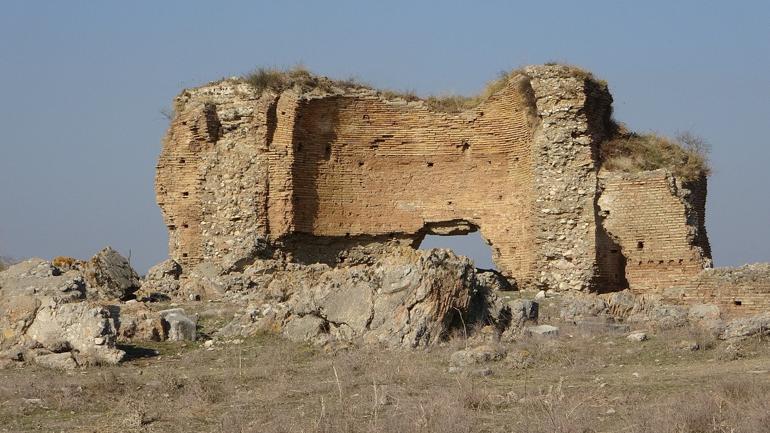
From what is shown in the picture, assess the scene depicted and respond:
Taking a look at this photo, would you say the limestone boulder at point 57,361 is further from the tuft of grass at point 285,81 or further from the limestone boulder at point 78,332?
the tuft of grass at point 285,81

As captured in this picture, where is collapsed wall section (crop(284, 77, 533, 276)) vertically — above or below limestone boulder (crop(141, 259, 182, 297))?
above

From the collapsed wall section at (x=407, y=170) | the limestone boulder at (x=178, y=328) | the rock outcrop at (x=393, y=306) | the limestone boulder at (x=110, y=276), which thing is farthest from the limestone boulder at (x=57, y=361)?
the collapsed wall section at (x=407, y=170)

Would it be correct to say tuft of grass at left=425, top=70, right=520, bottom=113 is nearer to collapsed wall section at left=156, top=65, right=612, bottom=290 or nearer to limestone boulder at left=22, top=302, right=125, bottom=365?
collapsed wall section at left=156, top=65, right=612, bottom=290

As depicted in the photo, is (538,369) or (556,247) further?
(556,247)

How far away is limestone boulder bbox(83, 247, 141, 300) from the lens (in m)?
21.5

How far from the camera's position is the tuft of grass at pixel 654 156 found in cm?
2292

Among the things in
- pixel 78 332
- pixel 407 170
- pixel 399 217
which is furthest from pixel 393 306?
pixel 407 170

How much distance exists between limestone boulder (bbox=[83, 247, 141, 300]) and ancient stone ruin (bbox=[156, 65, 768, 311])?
2.05 m

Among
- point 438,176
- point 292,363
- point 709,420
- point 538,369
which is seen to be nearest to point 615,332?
point 538,369

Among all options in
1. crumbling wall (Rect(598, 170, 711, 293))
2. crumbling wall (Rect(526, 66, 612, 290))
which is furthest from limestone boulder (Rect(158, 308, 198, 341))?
crumbling wall (Rect(598, 170, 711, 293))

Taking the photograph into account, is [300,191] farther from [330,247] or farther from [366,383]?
[366,383]

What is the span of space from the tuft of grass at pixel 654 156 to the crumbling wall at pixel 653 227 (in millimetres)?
386

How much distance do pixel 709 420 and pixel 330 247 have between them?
1628 centimetres

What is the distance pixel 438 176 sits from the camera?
82.7 ft
